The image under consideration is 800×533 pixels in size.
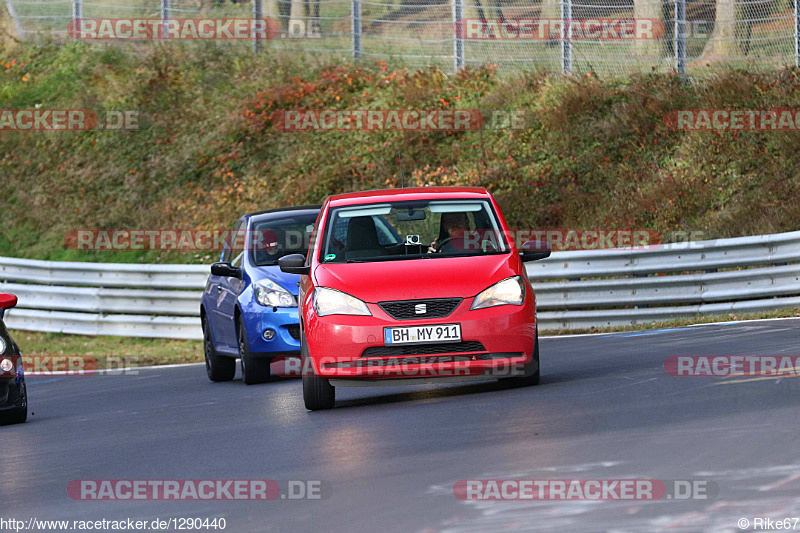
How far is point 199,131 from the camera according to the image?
31375 millimetres

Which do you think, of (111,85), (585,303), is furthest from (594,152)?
(111,85)

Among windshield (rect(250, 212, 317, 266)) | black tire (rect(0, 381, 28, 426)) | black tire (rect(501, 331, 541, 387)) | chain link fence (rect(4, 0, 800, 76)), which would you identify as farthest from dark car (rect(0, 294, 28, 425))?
chain link fence (rect(4, 0, 800, 76))

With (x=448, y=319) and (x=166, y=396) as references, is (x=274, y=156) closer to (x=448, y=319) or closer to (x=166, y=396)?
(x=166, y=396)

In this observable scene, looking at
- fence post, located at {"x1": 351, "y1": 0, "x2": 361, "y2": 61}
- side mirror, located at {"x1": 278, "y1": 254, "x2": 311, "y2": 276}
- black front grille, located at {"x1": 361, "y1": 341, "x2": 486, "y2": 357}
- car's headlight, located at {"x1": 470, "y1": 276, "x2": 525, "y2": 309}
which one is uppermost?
fence post, located at {"x1": 351, "y1": 0, "x2": 361, "y2": 61}

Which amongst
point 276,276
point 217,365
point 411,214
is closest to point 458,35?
point 217,365

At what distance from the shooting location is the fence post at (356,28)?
31984 mm

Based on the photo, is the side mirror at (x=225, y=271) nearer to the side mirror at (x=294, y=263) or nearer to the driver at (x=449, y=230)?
A: the side mirror at (x=294, y=263)

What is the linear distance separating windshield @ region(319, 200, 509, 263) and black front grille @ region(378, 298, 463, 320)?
769mm

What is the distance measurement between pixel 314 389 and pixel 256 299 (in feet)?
10.5

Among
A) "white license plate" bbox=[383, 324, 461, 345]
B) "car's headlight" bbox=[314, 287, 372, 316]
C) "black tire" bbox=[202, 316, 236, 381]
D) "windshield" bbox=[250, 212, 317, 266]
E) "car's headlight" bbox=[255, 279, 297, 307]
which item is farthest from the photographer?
"black tire" bbox=[202, 316, 236, 381]

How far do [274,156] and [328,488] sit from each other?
22.3 m

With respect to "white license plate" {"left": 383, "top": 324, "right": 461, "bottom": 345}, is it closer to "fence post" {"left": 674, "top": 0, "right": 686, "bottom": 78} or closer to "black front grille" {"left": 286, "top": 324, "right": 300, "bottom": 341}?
"black front grille" {"left": 286, "top": 324, "right": 300, "bottom": 341}

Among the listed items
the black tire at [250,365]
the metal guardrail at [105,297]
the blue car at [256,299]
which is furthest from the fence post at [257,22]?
the black tire at [250,365]

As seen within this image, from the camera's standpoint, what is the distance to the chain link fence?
27.2 metres
